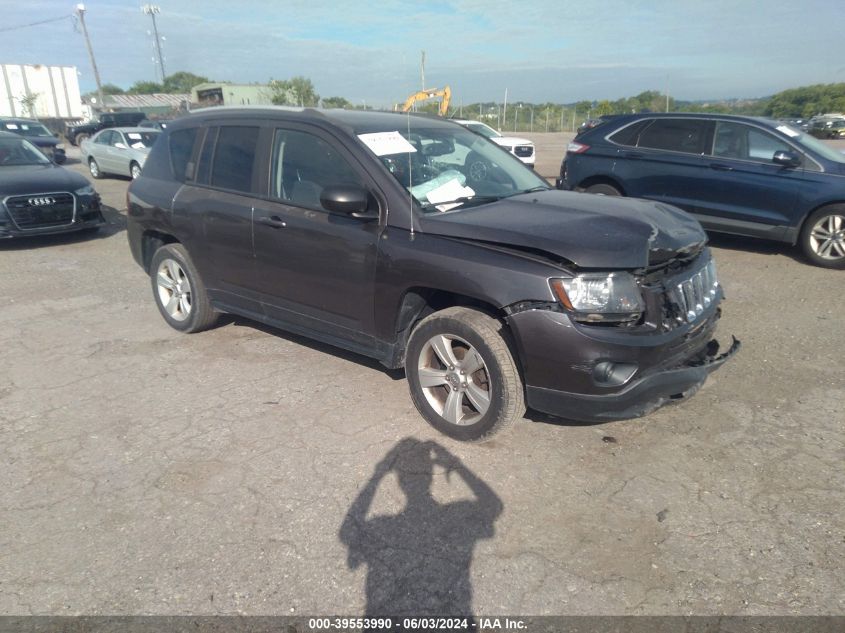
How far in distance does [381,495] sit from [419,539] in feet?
1.30

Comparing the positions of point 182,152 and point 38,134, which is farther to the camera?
point 38,134

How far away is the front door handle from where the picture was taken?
4.30m

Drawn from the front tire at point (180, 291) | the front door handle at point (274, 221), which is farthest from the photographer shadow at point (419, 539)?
the front tire at point (180, 291)

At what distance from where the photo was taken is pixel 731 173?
7.93 metres

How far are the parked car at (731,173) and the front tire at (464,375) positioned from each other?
579 centimetres

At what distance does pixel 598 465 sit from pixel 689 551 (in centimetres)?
75

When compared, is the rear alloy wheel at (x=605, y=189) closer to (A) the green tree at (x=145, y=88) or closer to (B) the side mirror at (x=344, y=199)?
(B) the side mirror at (x=344, y=199)

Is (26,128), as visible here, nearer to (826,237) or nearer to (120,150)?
(120,150)

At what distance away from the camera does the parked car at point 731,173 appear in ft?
24.5

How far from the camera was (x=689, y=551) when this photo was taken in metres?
2.81

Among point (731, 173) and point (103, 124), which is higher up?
point (731, 173)

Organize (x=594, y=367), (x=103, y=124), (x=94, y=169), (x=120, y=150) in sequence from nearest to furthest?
1. (x=594, y=367)
2. (x=120, y=150)
3. (x=94, y=169)
4. (x=103, y=124)

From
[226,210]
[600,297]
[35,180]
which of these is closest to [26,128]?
[35,180]

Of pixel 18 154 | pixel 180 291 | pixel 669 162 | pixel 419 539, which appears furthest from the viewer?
pixel 18 154
